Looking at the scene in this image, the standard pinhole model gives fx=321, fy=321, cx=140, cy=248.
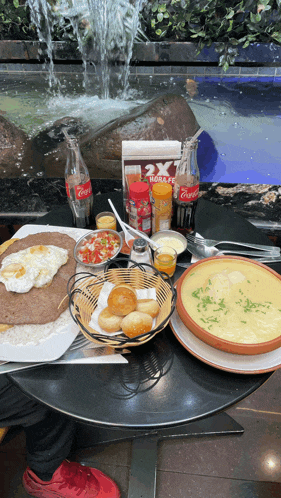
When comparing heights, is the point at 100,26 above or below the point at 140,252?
above

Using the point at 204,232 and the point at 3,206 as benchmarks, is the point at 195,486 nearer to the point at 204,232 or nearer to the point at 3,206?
the point at 204,232

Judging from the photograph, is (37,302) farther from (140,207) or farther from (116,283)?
(140,207)

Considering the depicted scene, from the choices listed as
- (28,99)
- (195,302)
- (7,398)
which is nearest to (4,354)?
(7,398)

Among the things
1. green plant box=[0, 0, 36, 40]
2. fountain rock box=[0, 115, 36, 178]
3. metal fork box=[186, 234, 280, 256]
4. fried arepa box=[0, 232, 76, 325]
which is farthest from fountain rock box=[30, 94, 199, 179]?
green plant box=[0, 0, 36, 40]

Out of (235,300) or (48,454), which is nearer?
(235,300)

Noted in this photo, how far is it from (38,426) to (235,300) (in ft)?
3.00

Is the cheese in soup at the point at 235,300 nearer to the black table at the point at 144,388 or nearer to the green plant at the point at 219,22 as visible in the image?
the black table at the point at 144,388

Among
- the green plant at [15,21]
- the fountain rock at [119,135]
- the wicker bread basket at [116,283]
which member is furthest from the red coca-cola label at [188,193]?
the green plant at [15,21]

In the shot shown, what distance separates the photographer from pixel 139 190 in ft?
4.32

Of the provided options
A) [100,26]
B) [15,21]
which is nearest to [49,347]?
[100,26]

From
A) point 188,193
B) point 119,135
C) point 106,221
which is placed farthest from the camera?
point 119,135

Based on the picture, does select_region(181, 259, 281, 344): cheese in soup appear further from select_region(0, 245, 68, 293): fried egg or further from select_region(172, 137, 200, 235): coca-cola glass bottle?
select_region(0, 245, 68, 293): fried egg

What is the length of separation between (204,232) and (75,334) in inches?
30.9

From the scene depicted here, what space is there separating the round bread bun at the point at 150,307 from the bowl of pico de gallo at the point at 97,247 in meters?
0.29
